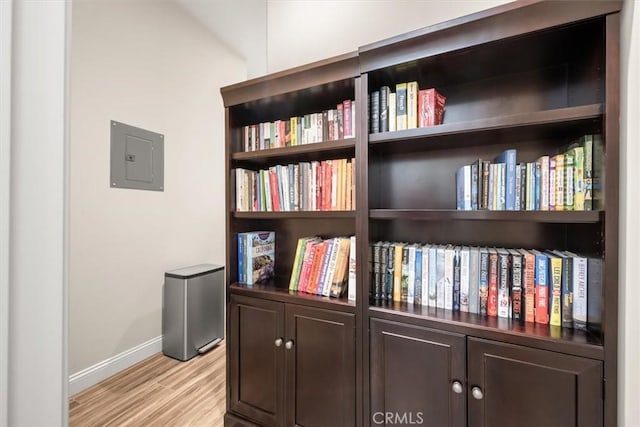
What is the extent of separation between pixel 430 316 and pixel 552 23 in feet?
3.52

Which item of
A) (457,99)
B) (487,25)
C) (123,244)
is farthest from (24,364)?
(123,244)

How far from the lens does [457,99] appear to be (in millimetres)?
1318

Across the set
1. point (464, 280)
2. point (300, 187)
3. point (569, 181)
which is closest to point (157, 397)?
point (300, 187)

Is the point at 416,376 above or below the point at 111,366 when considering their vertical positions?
above

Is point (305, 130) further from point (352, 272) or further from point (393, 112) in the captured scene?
point (352, 272)

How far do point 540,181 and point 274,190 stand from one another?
45.1 inches

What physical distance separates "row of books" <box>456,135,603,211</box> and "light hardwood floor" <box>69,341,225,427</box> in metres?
1.83

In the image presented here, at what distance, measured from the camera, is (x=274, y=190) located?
154 cm

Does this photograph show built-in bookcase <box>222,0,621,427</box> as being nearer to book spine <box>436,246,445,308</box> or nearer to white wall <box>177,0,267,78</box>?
book spine <box>436,246,445,308</box>

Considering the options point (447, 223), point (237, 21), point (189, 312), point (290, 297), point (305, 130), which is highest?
point (237, 21)

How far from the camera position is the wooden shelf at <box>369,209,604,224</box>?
3.03 ft

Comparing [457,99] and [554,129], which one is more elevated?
[457,99]

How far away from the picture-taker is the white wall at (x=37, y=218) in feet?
0.93

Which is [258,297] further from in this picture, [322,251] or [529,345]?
[529,345]
